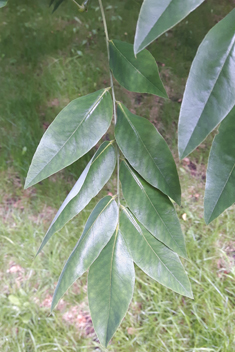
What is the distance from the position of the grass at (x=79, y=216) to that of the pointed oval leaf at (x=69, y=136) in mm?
692

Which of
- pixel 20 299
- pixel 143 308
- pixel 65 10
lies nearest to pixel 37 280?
pixel 20 299

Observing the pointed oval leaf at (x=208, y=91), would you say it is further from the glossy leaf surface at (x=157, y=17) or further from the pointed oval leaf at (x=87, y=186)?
the pointed oval leaf at (x=87, y=186)

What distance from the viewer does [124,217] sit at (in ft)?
1.86

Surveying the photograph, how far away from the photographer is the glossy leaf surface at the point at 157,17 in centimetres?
33

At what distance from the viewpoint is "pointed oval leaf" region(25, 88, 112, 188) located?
468 millimetres

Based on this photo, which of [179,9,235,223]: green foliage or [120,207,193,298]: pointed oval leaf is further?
[120,207,193,298]: pointed oval leaf

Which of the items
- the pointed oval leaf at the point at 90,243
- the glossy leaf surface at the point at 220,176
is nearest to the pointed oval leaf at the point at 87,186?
the pointed oval leaf at the point at 90,243

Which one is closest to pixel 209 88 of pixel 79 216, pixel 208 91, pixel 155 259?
pixel 208 91

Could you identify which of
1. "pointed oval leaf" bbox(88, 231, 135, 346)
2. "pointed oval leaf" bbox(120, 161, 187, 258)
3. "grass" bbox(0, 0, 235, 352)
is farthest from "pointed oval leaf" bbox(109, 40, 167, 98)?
"grass" bbox(0, 0, 235, 352)

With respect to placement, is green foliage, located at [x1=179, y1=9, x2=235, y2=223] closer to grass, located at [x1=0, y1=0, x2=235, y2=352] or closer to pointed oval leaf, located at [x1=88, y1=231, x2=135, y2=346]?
pointed oval leaf, located at [x1=88, y1=231, x2=135, y2=346]

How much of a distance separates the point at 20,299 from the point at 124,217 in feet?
3.12

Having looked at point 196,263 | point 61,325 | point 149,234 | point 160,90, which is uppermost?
point 160,90

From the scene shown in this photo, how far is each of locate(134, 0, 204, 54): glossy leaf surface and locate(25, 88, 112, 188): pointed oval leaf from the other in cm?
20

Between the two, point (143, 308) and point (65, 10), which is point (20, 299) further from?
point (65, 10)
